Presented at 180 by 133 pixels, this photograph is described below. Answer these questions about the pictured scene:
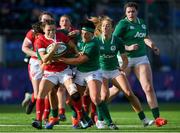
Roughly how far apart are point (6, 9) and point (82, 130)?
16.5 metres

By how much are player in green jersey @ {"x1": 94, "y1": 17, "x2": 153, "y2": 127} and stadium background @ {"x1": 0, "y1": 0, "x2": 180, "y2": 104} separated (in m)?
11.7

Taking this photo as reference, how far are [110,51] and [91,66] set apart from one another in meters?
0.63

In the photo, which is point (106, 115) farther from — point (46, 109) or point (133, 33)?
point (133, 33)

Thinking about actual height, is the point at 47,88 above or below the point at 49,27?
below

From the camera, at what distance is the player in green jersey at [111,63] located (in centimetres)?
1644

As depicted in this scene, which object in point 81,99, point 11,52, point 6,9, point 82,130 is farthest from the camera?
point 6,9

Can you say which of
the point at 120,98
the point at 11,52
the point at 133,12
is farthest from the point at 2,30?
the point at 133,12

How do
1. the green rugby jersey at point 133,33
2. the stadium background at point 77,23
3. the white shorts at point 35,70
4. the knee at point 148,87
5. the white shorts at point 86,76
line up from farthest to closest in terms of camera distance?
1. the stadium background at point 77,23
2. the white shorts at point 35,70
3. the green rugby jersey at point 133,33
4. the knee at point 148,87
5. the white shorts at point 86,76

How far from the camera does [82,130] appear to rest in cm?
1538

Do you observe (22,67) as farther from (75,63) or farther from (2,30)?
(75,63)

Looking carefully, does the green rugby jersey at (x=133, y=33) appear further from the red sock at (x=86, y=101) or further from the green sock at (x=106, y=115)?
the green sock at (x=106, y=115)

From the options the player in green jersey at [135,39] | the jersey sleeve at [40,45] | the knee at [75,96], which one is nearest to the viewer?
the knee at [75,96]

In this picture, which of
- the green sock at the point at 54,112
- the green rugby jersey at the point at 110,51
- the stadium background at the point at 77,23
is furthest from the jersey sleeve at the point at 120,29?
the stadium background at the point at 77,23

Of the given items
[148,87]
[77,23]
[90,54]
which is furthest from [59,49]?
[77,23]
